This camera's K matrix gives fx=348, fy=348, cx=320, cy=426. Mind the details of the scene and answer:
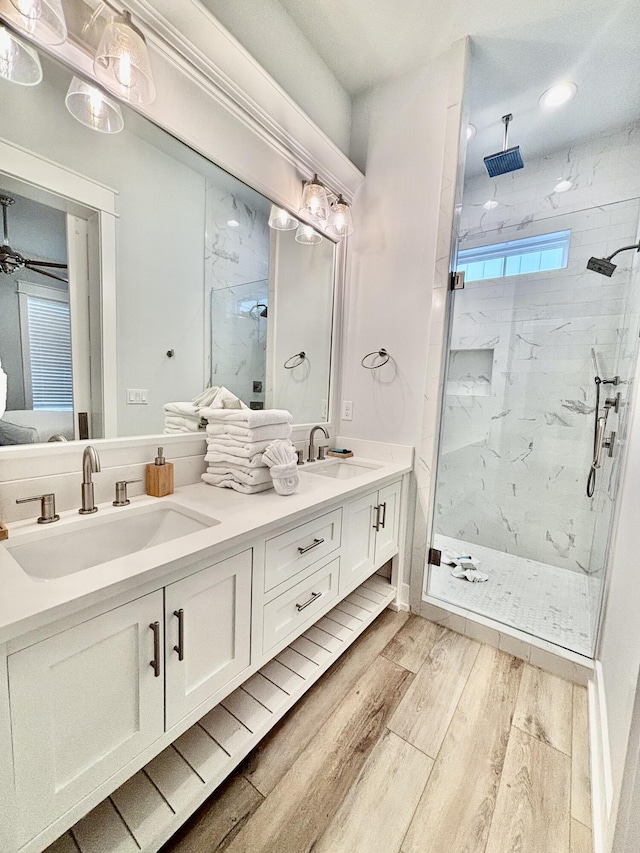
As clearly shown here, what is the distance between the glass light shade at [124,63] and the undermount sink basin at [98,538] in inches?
49.7

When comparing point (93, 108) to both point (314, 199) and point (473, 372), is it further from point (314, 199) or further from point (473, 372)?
point (473, 372)

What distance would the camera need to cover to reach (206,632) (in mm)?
915

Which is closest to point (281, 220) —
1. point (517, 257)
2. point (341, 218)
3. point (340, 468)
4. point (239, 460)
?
point (341, 218)

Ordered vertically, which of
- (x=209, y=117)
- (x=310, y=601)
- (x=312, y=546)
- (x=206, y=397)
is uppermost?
(x=209, y=117)

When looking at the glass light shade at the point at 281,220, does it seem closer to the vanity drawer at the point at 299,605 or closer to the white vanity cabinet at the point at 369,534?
the white vanity cabinet at the point at 369,534

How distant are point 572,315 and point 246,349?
2200mm

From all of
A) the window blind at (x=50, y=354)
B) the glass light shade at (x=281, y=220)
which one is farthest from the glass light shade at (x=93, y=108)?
the glass light shade at (x=281, y=220)

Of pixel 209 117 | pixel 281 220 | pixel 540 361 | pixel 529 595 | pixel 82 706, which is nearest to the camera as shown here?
pixel 82 706

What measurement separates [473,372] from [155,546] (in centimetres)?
251

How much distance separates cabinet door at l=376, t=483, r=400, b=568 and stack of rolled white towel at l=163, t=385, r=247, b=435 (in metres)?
0.83

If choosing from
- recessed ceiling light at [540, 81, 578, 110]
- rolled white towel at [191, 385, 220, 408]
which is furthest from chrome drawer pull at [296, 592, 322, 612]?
recessed ceiling light at [540, 81, 578, 110]

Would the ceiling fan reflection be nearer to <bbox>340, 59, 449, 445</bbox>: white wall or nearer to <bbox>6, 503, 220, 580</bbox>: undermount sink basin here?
<bbox>6, 503, 220, 580</bbox>: undermount sink basin

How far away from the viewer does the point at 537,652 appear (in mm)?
1574

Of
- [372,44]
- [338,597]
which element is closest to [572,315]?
[372,44]
